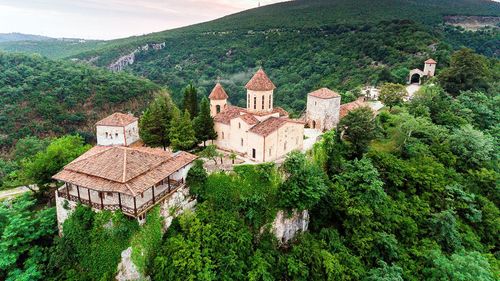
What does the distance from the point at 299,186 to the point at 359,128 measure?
10.9 meters

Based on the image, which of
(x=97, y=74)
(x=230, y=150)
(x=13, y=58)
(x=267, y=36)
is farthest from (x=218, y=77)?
(x=230, y=150)

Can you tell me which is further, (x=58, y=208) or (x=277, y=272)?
(x=58, y=208)

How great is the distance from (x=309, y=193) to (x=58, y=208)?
59.6ft

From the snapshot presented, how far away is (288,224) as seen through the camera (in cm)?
2539

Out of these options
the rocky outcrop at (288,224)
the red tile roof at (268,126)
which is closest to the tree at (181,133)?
the red tile roof at (268,126)

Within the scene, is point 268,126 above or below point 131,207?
above

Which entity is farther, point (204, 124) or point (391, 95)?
point (391, 95)

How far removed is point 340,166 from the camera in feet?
100

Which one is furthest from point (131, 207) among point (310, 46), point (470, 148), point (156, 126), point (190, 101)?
point (310, 46)

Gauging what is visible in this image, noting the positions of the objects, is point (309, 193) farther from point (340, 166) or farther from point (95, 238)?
point (95, 238)

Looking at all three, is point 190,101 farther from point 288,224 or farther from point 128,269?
point 128,269


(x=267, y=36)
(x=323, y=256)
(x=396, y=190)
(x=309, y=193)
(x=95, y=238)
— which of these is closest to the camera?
(x=95, y=238)

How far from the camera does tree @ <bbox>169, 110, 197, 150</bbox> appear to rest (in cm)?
2771

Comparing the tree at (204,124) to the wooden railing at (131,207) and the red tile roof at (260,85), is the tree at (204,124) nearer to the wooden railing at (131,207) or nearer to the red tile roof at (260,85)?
the red tile roof at (260,85)
